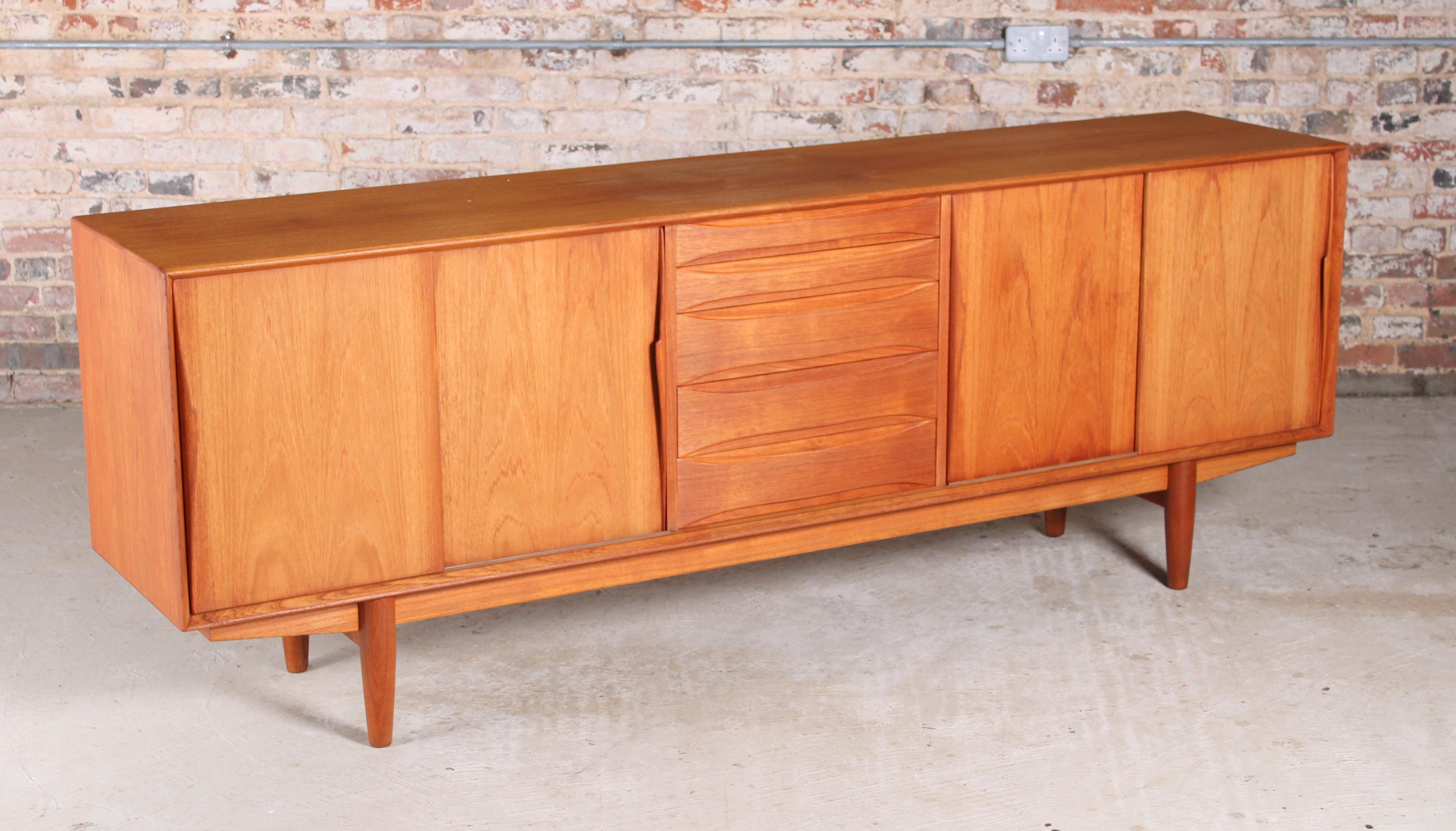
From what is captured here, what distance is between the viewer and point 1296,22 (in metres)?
4.66

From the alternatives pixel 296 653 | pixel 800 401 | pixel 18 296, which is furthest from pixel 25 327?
pixel 800 401

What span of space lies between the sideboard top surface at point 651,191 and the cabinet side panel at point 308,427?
7 cm

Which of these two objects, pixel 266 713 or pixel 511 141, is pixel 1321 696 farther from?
pixel 511 141

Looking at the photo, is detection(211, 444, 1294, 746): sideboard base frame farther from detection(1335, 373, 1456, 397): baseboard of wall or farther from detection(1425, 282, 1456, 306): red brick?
detection(1425, 282, 1456, 306): red brick

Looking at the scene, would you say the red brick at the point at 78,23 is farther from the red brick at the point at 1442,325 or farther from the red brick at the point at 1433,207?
the red brick at the point at 1442,325

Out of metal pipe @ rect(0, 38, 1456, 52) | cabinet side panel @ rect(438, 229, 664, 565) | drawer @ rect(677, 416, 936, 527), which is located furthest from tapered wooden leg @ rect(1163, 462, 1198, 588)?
metal pipe @ rect(0, 38, 1456, 52)

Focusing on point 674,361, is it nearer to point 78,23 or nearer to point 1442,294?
point 78,23

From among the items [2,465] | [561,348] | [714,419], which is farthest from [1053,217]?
[2,465]

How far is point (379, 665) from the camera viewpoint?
2859mm

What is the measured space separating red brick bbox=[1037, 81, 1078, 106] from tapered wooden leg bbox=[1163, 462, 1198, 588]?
148 cm

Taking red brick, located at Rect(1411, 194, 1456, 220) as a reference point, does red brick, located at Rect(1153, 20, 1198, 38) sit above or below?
above

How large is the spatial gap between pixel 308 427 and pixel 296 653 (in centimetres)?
72

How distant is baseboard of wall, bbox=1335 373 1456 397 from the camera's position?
4.84m

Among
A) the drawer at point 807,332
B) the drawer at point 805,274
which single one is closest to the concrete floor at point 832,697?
the drawer at point 807,332
